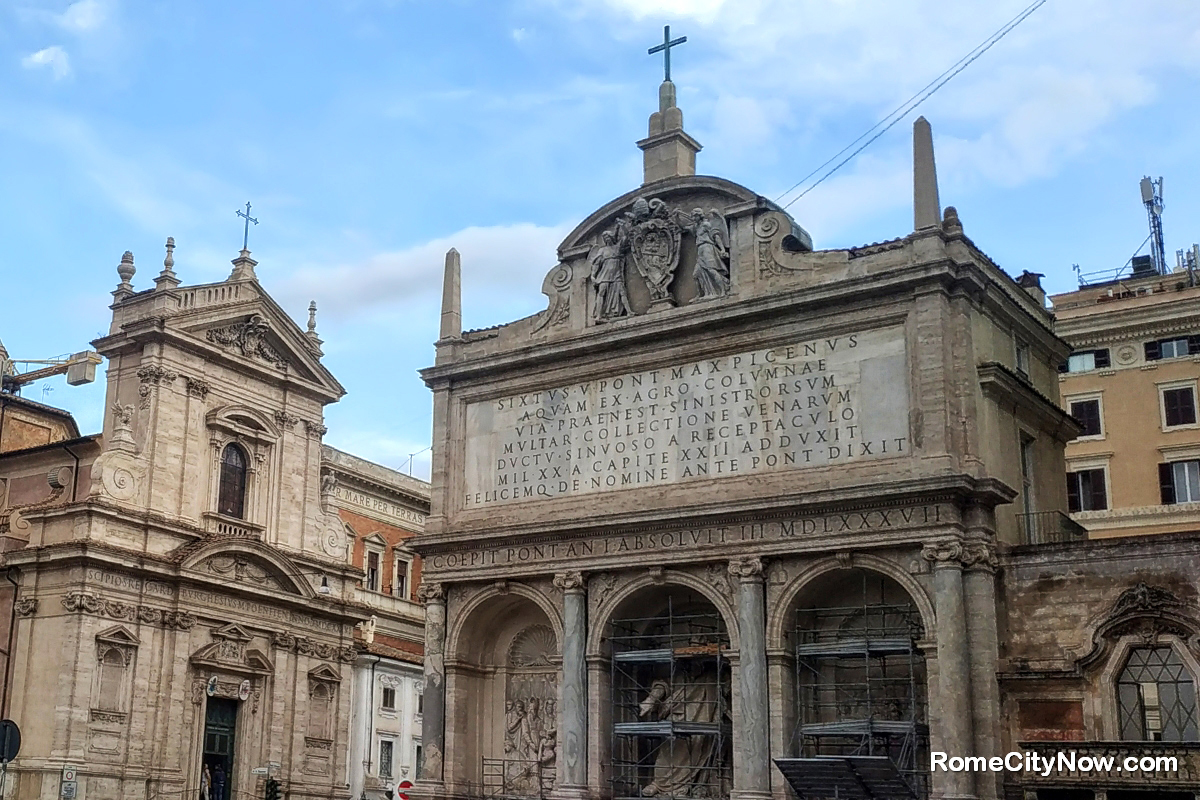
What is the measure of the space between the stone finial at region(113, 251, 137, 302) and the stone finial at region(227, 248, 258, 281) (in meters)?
3.15

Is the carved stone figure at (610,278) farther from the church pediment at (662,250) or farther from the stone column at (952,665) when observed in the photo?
the stone column at (952,665)

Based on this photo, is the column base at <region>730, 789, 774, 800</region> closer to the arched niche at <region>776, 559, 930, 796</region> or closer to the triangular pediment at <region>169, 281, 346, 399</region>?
the arched niche at <region>776, 559, 930, 796</region>

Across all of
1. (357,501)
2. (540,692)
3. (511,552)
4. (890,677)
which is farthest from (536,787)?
(357,501)

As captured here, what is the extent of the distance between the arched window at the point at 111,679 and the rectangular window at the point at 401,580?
692 inches

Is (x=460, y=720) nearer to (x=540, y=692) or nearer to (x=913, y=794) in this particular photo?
(x=540, y=692)

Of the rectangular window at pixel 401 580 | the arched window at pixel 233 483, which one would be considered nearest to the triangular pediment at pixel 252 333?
the arched window at pixel 233 483

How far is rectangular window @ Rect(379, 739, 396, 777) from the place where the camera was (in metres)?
51.3

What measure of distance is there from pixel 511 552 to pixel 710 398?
621cm

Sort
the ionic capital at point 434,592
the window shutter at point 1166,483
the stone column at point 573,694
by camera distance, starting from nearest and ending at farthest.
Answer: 1. the stone column at point 573,694
2. the ionic capital at point 434,592
3. the window shutter at point 1166,483

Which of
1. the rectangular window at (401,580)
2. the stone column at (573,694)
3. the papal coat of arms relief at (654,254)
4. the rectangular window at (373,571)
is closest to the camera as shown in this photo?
the stone column at (573,694)

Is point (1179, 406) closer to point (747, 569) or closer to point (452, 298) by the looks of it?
point (747, 569)

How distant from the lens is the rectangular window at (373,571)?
5638 cm

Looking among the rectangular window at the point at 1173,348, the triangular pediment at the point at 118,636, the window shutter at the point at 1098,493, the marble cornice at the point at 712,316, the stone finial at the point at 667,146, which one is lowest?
the triangular pediment at the point at 118,636

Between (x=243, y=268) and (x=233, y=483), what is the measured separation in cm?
732
